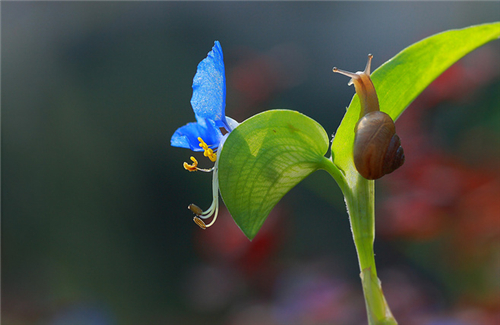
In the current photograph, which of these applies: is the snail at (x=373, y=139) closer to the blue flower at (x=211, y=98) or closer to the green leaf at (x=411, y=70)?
the green leaf at (x=411, y=70)

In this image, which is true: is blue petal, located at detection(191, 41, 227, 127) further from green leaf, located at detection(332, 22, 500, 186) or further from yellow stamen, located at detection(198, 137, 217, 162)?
green leaf, located at detection(332, 22, 500, 186)

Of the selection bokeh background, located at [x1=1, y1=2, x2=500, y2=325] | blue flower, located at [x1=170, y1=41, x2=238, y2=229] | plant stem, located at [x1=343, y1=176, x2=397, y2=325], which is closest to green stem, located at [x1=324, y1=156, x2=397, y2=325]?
plant stem, located at [x1=343, y1=176, x2=397, y2=325]

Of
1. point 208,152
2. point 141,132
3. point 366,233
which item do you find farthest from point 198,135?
point 141,132

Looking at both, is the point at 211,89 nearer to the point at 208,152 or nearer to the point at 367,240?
the point at 208,152

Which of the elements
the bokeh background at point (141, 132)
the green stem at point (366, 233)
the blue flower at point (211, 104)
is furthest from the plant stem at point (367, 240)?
the bokeh background at point (141, 132)

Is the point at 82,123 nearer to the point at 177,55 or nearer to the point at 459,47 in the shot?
the point at 177,55

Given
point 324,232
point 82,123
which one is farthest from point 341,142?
point 82,123
